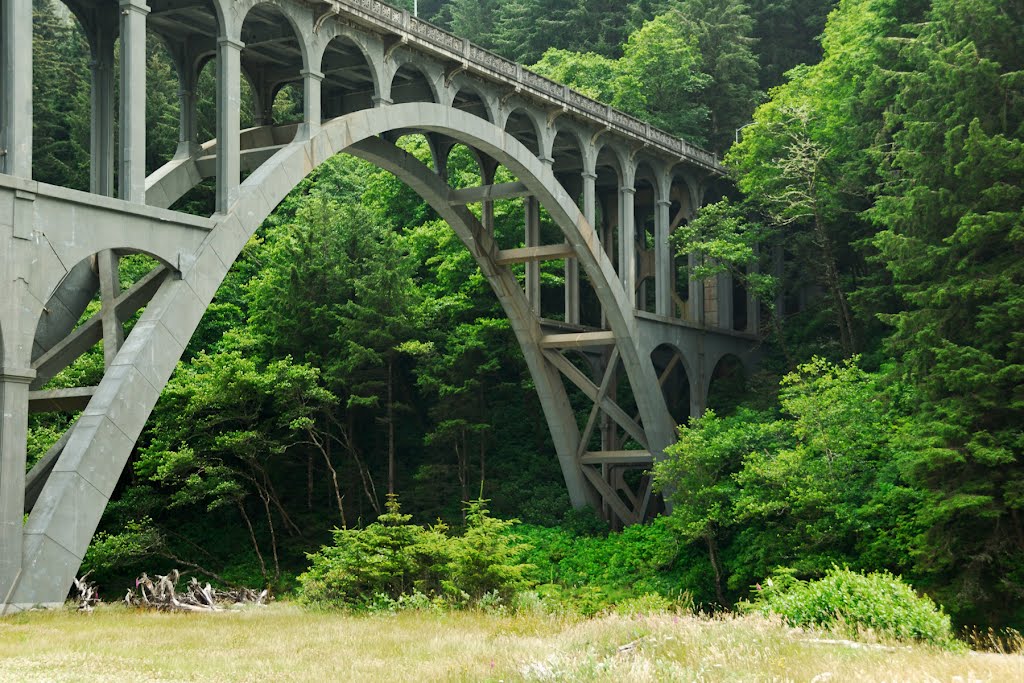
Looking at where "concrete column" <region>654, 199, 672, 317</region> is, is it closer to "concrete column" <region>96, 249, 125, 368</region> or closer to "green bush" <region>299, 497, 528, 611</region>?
"green bush" <region>299, 497, 528, 611</region>

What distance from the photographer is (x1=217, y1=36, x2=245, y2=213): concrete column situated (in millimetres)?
22922

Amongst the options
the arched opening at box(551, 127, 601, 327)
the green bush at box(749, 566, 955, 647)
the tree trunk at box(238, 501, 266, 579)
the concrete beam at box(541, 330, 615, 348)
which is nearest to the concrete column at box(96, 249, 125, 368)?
the green bush at box(749, 566, 955, 647)

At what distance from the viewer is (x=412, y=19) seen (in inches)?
1104

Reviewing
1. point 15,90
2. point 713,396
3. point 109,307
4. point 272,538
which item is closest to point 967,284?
point 109,307

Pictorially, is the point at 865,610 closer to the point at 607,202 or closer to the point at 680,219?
the point at 680,219

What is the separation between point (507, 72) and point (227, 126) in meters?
10.3

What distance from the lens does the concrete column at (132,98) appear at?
2100cm

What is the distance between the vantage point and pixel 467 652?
14.4m

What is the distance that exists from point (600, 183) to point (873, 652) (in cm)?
3034

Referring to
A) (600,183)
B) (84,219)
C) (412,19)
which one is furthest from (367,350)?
(84,219)

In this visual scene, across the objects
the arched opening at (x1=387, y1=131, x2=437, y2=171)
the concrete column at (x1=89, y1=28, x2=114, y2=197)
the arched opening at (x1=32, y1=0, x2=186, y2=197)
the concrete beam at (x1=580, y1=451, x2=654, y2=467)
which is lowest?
the concrete beam at (x1=580, y1=451, x2=654, y2=467)

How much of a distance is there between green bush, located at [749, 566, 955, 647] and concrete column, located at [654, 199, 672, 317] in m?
23.4

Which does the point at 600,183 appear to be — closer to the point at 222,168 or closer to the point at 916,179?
the point at 916,179

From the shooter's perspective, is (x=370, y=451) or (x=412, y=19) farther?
(x=370, y=451)
